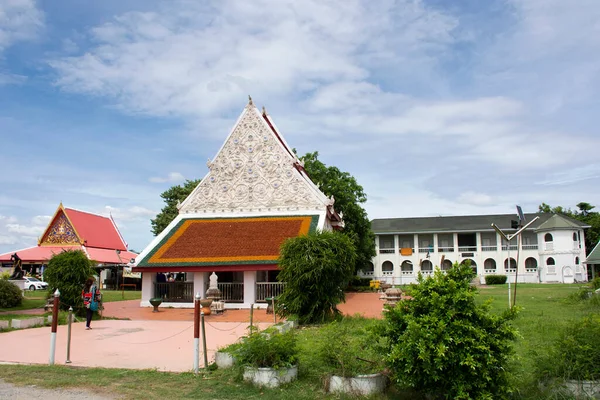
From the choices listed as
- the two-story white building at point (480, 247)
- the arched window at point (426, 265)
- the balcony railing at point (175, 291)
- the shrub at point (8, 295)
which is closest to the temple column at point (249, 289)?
the balcony railing at point (175, 291)

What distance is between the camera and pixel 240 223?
22781 mm

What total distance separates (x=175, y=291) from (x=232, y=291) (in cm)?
272

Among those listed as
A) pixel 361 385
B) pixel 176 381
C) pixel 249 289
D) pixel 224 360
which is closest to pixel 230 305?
pixel 249 289

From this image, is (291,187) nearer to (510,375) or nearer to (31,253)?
(510,375)

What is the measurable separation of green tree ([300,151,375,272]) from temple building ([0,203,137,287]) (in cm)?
1644

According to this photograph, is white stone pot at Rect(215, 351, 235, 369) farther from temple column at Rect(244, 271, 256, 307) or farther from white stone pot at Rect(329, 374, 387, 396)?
temple column at Rect(244, 271, 256, 307)

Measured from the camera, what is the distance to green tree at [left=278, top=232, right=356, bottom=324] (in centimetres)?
1323

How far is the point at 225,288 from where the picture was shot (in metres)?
20.7

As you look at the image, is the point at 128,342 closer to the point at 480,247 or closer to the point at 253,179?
the point at 253,179

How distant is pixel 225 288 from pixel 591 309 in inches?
543

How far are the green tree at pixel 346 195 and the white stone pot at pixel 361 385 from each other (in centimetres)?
2457

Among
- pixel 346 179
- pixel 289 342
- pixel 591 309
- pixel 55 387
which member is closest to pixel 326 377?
pixel 289 342

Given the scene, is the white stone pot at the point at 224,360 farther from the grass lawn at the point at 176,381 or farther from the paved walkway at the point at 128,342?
the paved walkway at the point at 128,342

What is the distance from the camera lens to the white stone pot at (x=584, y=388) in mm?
5262
